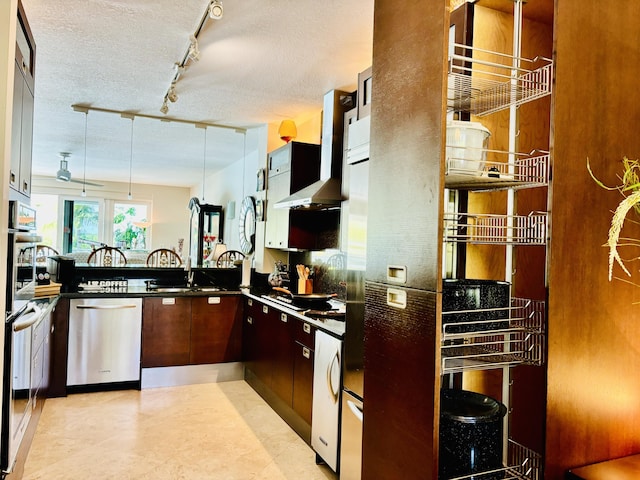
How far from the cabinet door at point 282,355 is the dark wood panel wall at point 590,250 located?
2194mm

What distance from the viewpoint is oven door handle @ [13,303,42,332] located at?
89.7 inches

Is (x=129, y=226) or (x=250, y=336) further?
(x=129, y=226)

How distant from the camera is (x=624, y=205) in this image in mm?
1352

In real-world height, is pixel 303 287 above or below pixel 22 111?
below

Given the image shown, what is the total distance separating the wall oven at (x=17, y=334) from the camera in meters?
2.18

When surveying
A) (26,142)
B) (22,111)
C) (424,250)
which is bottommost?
(424,250)

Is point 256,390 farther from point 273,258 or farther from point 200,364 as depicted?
point 273,258

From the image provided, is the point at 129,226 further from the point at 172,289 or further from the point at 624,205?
the point at 624,205

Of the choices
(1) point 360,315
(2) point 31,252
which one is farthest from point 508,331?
(2) point 31,252

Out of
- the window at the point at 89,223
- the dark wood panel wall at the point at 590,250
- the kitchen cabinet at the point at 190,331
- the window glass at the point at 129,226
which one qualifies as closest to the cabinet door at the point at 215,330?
the kitchen cabinet at the point at 190,331

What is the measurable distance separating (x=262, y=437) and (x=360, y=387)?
1.30 metres

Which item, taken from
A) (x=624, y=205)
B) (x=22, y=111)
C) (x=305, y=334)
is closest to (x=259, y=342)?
(x=305, y=334)

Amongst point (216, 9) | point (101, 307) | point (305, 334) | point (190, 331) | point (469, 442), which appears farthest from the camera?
point (190, 331)

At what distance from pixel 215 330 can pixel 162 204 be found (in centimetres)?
813
